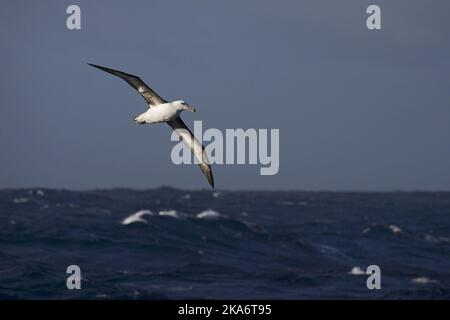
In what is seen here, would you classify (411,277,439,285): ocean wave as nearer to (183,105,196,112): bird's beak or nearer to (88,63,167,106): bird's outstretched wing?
(88,63,167,106): bird's outstretched wing

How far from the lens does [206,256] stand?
222ft

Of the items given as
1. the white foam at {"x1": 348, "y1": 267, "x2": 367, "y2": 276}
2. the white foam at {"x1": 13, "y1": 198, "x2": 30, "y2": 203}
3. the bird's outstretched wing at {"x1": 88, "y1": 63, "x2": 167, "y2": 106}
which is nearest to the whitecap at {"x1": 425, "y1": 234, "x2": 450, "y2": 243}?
the white foam at {"x1": 348, "y1": 267, "x2": 367, "y2": 276}

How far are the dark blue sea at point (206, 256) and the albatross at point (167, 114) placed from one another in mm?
23675

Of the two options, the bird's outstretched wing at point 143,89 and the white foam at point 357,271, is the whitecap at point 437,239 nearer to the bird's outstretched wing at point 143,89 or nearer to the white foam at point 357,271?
the white foam at point 357,271

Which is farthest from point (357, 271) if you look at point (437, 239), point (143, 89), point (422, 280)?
point (143, 89)

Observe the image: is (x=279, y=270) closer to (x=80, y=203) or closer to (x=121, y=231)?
(x=121, y=231)

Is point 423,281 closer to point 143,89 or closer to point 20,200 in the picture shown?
point 143,89

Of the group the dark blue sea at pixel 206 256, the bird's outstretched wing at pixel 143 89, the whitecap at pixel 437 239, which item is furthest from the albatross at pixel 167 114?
the whitecap at pixel 437 239

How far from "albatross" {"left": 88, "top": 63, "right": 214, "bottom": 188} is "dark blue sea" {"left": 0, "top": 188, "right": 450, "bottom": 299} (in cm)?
2367

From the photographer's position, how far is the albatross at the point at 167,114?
2425 centimetres

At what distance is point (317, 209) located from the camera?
144 meters

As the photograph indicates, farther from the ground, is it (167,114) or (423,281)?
(167,114)

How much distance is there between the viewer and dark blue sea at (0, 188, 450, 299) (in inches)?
2110

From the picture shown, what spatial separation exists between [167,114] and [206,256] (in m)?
44.3
